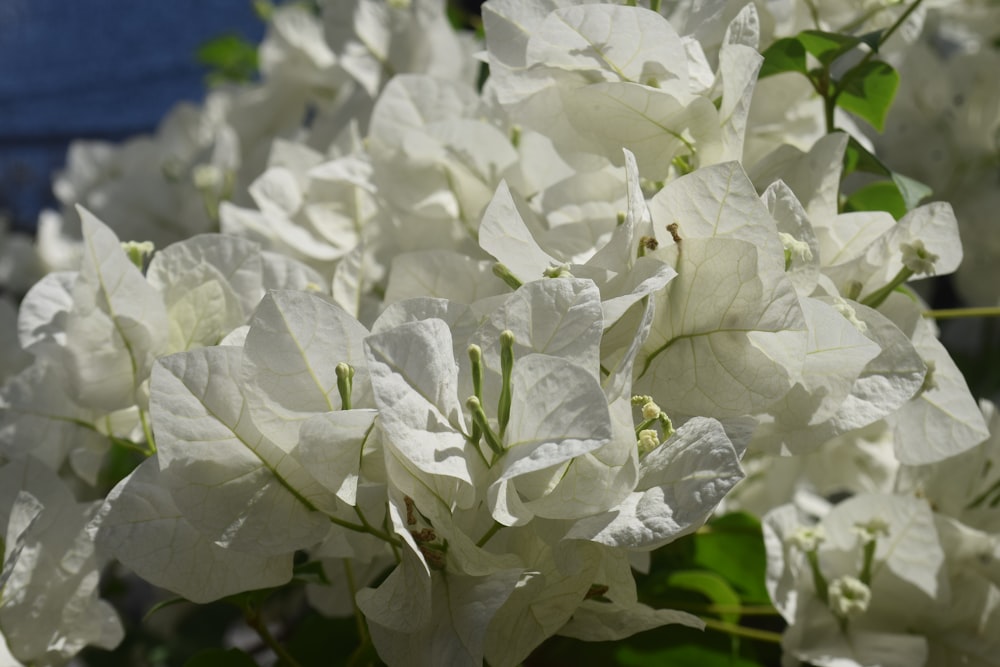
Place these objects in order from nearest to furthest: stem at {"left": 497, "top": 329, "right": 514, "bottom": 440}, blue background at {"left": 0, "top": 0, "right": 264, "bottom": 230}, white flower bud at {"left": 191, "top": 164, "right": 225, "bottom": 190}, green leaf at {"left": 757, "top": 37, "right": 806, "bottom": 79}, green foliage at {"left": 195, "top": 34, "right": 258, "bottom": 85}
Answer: stem at {"left": 497, "top": 329, "right": 514, "bottom": 440}, green leaf at {"left": 757, "top": 37, "right": 806, "bottom": 79}, white flower bud at {"left": 191, "top": 164, "right": 225, "bottom": 190}, green foliage at {"left": 195, "top": 34, "right": 258, "bottom": 85}, blue background at {"left": 0, "top": 0, "right": 264, "bottom": 230}

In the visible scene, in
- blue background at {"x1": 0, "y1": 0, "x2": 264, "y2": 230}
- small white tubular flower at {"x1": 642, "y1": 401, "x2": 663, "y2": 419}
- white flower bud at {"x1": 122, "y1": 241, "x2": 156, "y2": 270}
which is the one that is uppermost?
small white tubular flower at {"x1": 642, "y1": 401, "x2": 663, "y2": 419}

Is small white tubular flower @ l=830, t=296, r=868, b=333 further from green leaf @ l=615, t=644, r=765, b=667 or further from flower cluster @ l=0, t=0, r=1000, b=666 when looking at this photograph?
green leaf @ l=615, t=644, r=765, b=667

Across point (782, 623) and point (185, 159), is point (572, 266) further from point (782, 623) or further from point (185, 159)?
point (185, 159)

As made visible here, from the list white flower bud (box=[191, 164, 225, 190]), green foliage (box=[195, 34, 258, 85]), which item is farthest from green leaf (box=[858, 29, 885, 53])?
green foliage (box=[195, 34, 258, 85])

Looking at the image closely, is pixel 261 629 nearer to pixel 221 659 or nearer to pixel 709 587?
pixel 221 659

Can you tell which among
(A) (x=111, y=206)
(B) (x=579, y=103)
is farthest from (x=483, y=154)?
(A) (x=111, y=206)

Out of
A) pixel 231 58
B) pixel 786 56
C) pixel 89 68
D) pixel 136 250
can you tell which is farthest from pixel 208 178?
pixel 89 68
